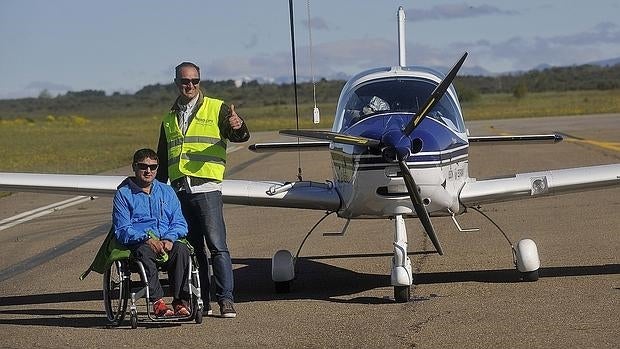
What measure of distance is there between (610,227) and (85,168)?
20.7 m

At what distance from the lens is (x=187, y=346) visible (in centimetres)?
868

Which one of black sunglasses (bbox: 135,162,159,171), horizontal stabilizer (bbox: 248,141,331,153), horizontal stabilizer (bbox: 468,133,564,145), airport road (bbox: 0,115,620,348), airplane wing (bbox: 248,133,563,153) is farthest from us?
horizontal stabilizer (bbox: 468,133,564,145)

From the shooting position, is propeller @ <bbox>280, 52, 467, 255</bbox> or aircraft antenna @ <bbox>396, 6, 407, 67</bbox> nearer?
propeller @ <bbox>280, 52, 467, 255</bbox>

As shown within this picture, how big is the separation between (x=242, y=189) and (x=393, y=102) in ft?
5.49

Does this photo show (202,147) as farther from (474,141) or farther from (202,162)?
(474,141)

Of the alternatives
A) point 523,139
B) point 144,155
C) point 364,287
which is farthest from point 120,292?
point 523,139

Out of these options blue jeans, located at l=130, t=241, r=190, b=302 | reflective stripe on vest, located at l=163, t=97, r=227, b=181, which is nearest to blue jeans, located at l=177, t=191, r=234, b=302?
reflective stripe on vest, located at l=163, t=97, r=227, b=181

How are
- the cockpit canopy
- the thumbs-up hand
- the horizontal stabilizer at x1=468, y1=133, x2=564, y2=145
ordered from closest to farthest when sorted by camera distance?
the thumbs-up hand, the cockpit canopy, the horizontal stabilizer at x1=468, y1=133, x2=564, y2=145

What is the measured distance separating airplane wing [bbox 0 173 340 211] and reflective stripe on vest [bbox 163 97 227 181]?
1.53 metres

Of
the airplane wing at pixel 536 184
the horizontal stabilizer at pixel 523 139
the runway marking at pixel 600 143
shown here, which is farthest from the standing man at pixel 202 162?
the runway marking at pixel 600 143

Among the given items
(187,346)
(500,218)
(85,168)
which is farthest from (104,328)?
(85,168)

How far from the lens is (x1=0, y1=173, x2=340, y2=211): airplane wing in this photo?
11.4 metres

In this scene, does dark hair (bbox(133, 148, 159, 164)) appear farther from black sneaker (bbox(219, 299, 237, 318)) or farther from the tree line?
the tree line

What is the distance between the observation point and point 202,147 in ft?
32.9
